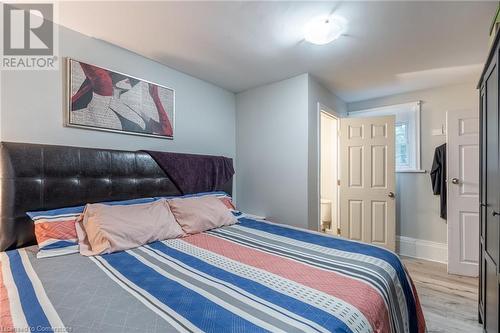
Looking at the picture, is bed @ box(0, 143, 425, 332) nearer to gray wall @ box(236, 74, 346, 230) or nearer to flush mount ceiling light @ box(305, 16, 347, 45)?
gray wall @ box(236, 74, 346, 230)

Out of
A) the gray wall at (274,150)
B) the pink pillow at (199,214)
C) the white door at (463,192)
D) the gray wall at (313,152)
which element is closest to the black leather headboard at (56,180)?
the pink pillow at (199,214)

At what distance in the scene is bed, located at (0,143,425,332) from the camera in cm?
83

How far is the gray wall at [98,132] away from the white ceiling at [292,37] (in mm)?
119

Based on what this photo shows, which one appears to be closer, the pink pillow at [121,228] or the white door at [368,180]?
the pink pillow at [121,228]

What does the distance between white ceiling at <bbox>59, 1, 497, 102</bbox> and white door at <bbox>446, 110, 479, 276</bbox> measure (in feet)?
2.15

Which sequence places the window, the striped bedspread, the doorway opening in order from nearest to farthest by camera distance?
the striped bedspread → the window → the doorway opening

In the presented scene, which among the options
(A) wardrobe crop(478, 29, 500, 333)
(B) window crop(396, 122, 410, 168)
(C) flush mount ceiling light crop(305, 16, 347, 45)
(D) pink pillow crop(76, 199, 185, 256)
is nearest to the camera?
(A) wardrobe crop(478, 29, 500, 333)

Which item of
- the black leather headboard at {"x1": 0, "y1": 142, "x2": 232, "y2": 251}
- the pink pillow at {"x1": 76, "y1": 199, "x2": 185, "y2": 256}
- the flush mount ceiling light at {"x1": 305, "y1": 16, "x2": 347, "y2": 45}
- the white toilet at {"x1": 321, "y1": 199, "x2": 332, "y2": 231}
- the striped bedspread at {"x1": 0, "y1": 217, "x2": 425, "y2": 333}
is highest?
the flush mount ceiling light at {"x1": 305, "y1": 16, "x2": 347, "y2": 45}

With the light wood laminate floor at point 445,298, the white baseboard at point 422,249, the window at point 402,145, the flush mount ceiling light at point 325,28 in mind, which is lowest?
the light wood laminate floor at point 445,298

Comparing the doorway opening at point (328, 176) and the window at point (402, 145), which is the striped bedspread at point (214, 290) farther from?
the doorway opening at point (328, 176)

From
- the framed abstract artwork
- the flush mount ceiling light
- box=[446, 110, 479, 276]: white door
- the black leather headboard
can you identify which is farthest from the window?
the black leather headboard

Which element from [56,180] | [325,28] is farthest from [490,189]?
[56,180]

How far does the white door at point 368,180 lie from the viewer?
3307mm

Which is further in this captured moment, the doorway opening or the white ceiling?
the doorway opening
